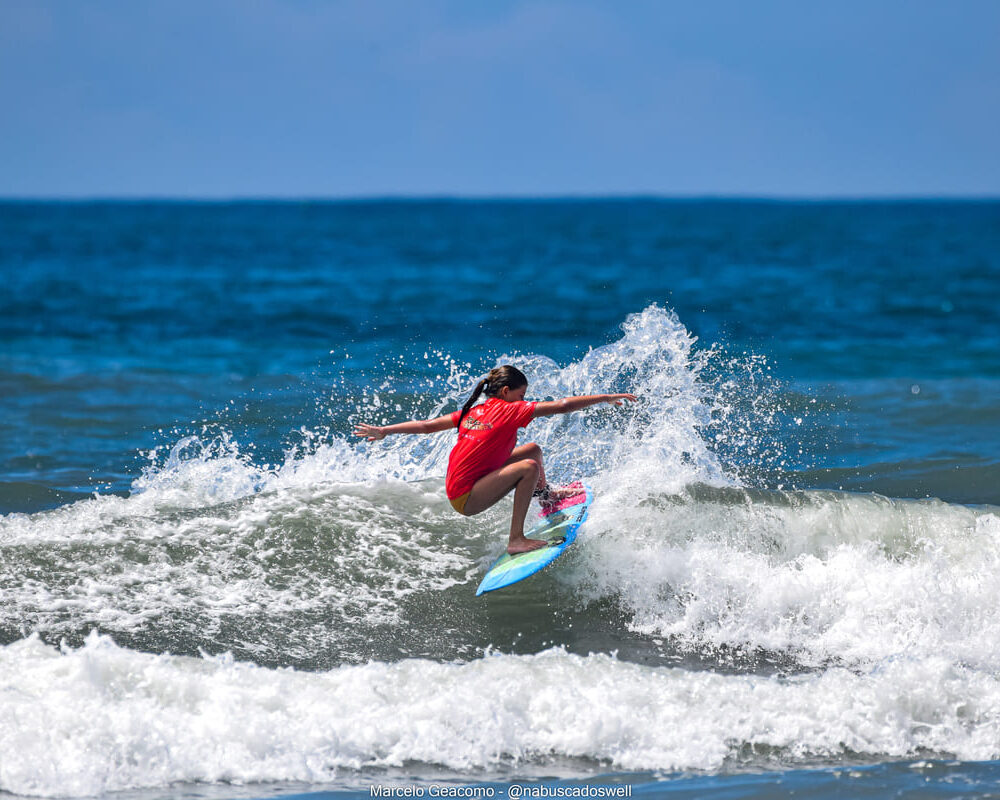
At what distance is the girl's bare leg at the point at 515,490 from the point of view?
7434mm

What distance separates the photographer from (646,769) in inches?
215

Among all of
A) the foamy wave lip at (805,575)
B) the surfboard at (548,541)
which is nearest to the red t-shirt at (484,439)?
the surfboard at (548,541)

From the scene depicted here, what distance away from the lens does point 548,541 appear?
24.8ft

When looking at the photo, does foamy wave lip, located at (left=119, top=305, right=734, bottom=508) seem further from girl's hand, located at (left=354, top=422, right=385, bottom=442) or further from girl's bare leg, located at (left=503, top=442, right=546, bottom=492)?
girl's hand, located at (left=354, top=422, right=385, bottom=442)

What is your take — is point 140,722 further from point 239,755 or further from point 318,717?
point 318,717

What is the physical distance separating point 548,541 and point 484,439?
0.87m

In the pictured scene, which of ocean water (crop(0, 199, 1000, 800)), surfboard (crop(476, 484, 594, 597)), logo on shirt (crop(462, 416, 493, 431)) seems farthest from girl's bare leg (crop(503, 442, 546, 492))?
ocean water (crop(0, 199, 1000, 800))

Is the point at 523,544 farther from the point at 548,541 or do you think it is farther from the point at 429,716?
the point at 429,716

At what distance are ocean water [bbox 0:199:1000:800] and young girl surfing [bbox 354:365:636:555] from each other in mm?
791

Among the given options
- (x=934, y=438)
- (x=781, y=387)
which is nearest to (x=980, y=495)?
(x=934, y=438)

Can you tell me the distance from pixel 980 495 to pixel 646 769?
6.76 meters

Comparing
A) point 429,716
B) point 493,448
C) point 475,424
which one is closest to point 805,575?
point 493,448

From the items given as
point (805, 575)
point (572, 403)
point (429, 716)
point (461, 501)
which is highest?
point (572, 403)

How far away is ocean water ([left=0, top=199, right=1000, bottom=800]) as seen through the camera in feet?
18.1
